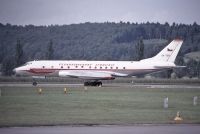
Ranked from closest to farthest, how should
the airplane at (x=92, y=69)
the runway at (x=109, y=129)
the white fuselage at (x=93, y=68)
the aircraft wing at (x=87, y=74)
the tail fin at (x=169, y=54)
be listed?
the runway at (x=109, y=129), the aircraft wing at (x=87, y=74), the airplane at (x=92, y=69), the white fuselage at (x=93, y=68), the tail fin at (x=169, y=54)

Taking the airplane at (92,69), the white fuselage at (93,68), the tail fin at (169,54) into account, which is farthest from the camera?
the tail fin at (169,54)

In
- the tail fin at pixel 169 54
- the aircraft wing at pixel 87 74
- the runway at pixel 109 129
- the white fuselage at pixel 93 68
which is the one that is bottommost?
the runway at pixel 109 129

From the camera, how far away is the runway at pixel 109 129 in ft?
70.5

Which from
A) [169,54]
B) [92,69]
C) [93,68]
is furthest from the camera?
[169,54]

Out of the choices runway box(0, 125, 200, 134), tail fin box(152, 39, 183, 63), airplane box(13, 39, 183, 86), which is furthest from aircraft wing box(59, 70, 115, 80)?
runway box(0, 125, 200, 134)

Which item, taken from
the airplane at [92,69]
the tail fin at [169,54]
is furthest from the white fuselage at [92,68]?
the tail fin at [169,54]

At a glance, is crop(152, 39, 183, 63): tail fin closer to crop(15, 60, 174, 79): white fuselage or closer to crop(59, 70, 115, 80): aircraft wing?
crop(15, 60, 174, 79): white fuselage

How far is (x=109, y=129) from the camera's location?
2259 centimetres

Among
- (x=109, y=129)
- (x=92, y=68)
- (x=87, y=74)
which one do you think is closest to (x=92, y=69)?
(x=92, y=68)

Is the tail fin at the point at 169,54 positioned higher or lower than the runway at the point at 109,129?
higher

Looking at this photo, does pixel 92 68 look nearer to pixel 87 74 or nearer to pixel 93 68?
pixel 93 68

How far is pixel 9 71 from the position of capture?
13825cm

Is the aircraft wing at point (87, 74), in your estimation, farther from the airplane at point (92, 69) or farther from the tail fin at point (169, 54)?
the tail fin at point (169, 54)

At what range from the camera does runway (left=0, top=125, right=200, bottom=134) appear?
21500 millimetres
